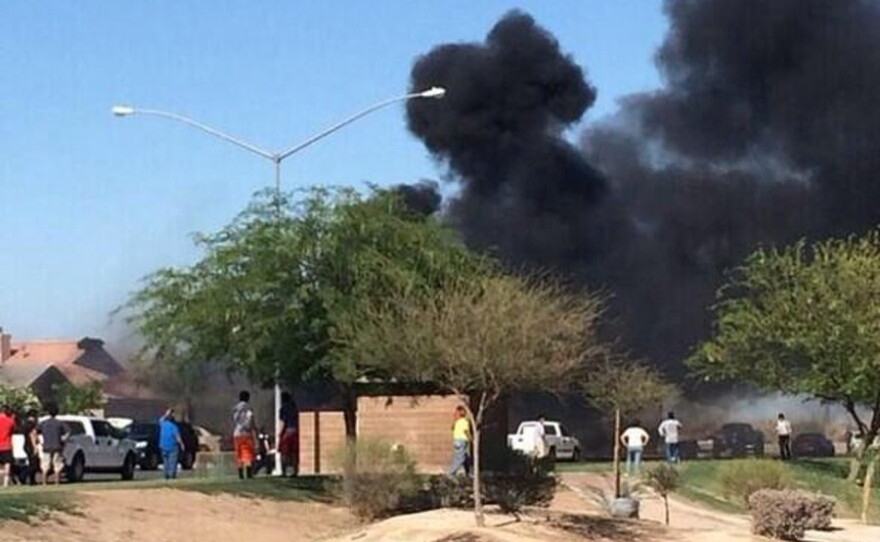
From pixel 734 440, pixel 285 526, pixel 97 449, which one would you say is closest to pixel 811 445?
pixel 734 440

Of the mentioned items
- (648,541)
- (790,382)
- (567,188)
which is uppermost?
(567,188)

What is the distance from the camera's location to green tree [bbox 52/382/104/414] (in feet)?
249

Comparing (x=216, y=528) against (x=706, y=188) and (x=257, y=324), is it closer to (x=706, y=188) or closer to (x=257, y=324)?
(x=257, y=324)

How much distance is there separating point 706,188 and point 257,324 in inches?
1997

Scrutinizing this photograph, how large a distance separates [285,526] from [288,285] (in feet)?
16.4

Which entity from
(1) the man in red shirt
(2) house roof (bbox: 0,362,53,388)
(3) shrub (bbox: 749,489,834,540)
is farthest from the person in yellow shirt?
(2) house roof (bbox: 0,362,53,388)

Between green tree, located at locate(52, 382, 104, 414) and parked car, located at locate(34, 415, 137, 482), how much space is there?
33.0 meters

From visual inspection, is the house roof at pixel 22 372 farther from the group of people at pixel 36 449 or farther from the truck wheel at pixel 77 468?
the group of people at pixel 36 449

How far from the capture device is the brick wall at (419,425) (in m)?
36.9

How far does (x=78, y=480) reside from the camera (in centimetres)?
3775

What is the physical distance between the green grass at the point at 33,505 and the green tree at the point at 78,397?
49.5m

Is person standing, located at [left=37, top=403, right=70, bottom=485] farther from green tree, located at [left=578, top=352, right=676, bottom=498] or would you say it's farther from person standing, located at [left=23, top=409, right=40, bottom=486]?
green tree, located at [left=578, top=352, right=676, bottom=498]

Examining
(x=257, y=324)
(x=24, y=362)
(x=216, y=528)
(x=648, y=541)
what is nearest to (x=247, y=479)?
(x=257, y=324)

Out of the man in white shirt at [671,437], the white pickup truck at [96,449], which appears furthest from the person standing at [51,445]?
the man in white shirt at [671,437]
